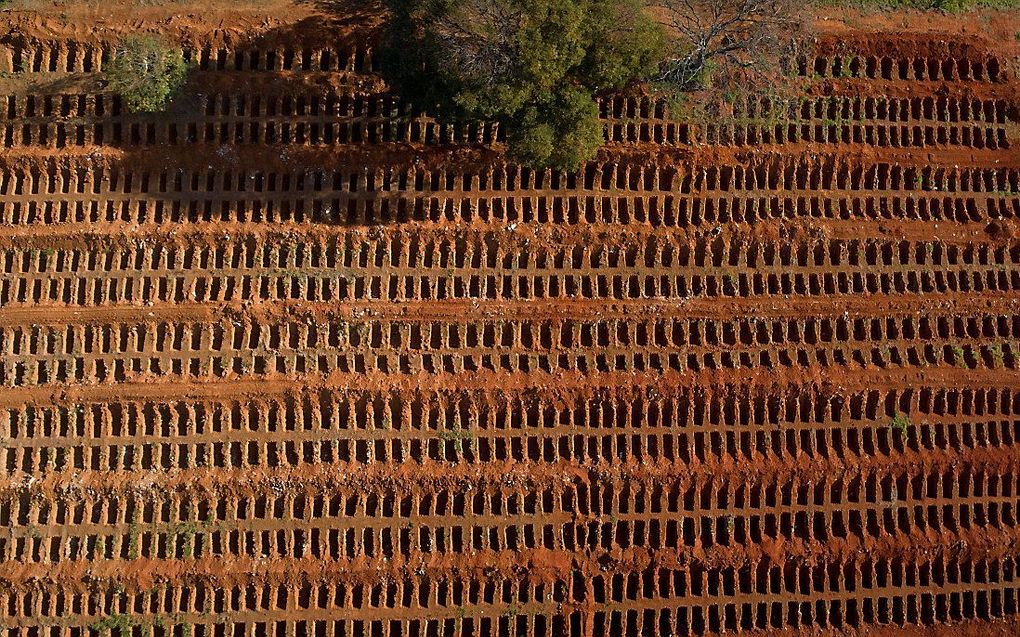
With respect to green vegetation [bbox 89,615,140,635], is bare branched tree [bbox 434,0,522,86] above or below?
above

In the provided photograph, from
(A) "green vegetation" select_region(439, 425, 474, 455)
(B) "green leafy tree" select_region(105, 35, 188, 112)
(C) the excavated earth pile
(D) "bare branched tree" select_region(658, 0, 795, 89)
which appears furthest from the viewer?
(D) "bare branched tree" select_region(658, 0, 795, 89)

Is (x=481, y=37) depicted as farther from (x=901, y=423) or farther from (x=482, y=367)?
(x=901, y=423)

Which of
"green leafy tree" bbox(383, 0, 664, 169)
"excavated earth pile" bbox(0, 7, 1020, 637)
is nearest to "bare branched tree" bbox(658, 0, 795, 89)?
"excavated earth pile" bbox(0, 7, 1020, 637)

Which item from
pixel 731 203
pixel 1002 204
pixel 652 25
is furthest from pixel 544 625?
pixel 1002 204

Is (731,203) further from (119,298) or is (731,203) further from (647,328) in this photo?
(119,298)

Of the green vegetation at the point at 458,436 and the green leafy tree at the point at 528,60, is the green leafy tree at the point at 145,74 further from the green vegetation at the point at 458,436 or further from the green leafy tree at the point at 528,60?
the green vegetation at the point at 458,436

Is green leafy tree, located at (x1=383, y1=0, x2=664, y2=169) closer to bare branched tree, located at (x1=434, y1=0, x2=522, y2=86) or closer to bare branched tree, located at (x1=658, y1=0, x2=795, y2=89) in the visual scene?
bare branched tree, located at (x1=434, y1=0, x2=522, y2=86)

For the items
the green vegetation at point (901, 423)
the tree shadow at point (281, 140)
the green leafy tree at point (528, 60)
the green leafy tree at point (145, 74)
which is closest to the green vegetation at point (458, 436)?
the tree shadow at point (281, 140)
